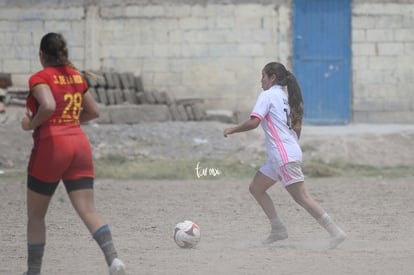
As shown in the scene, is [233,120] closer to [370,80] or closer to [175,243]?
[370,80]

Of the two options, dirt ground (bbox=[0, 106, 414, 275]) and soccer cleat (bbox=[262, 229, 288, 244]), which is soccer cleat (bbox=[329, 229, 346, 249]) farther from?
soccer cleat (bbox=[262, 229, 288, 244])

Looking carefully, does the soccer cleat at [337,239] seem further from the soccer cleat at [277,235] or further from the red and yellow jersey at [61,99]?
the red and yellow jersey at [61,99]

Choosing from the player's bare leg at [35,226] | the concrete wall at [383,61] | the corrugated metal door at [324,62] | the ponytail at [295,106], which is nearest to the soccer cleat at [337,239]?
the ponytail at [295,106]

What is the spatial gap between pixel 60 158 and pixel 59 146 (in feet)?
0.26

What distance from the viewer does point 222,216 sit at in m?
10.5

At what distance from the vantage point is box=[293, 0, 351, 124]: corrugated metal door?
62.0 feet

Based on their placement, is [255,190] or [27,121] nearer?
[27,121]

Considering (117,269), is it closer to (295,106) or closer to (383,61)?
(295,106)

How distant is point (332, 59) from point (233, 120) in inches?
92.2

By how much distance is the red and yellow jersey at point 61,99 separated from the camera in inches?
248

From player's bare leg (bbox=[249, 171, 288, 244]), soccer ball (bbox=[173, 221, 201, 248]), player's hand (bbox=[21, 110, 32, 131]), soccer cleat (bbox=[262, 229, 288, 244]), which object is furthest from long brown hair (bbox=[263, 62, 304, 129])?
player's hand (bbox=[21, 110, 32, 131])

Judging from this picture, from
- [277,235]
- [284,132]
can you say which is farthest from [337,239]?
[284,132]

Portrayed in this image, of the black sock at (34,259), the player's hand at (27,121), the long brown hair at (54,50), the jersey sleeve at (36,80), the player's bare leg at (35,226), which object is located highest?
the long brown hair at (54,50)

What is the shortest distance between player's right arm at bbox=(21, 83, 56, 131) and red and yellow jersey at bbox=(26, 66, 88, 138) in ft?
0.13
